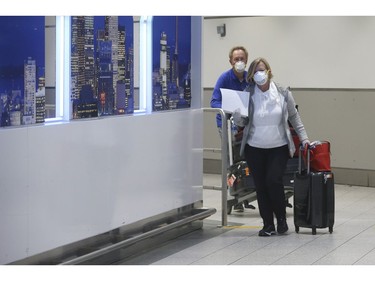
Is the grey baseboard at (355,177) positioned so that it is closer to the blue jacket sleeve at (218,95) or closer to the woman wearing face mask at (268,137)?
the blue jacket sleeve at (218,95)

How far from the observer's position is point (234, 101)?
7617 millimetres

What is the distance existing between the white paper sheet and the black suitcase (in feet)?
2.22

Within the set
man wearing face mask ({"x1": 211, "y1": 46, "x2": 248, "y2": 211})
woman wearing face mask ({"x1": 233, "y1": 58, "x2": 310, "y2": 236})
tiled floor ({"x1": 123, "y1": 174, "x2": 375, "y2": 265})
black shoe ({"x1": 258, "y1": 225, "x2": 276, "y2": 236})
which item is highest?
man wearing face mask ({"x1": 211, "y1": 46, "x2": 248, "y2": 211})

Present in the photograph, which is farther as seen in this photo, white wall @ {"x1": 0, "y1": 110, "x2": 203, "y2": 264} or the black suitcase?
the black suitcase

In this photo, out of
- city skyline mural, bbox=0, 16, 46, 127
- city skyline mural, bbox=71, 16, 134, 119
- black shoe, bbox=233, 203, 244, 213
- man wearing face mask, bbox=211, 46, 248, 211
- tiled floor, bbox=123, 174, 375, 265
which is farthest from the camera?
black shoe, bbox=233, 203, 244, 213

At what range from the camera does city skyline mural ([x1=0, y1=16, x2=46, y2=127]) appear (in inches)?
202

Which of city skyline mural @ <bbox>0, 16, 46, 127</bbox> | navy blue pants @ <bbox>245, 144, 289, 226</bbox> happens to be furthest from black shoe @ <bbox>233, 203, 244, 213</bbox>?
city skyline mural @ <bbox>0, 16, 46, 127</bbox>

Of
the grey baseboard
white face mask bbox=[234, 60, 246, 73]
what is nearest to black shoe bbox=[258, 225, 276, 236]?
white face mask bbox=[234, 60, 246, 73]

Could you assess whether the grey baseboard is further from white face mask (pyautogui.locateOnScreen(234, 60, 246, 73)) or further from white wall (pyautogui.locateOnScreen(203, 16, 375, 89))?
white face mask (pyautogui.locateOnScreen(234, 60, 246, 73))

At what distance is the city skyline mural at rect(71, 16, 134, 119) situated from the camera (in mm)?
5895

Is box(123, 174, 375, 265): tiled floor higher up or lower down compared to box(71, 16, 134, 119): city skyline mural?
lower down

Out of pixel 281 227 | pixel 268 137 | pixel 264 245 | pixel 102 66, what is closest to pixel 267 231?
pixel 281 227

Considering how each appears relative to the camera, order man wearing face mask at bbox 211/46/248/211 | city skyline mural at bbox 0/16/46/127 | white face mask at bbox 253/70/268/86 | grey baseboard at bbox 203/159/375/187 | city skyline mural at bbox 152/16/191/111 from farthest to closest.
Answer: grey baseboard at bbox 203/159/375/187
man wearing face mask at bbox 211/46/248/211
white face mask at bbox 253/70/268/86
city skyline mural at bbox 152/16/191/111
city skyline mural at bbox 0/16/46/127
